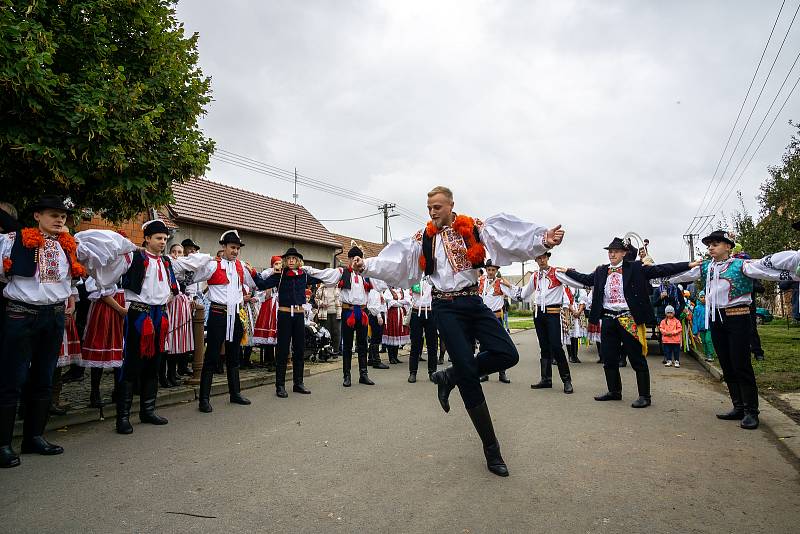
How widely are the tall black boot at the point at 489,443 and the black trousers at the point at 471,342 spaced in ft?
0.22

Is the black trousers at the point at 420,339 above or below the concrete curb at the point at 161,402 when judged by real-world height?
above

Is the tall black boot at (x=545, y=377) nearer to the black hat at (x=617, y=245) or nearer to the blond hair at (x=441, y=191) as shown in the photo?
the black hat at (x=617, y=245)

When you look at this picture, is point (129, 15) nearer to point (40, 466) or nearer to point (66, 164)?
point (66, 164)

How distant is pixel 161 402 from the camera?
6.81m

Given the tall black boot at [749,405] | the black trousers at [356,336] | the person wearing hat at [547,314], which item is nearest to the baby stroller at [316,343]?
the black trousers at [356,336]

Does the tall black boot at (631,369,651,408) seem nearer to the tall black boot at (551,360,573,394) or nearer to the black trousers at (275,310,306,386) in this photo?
the tall black boot at (551,360,573,394)

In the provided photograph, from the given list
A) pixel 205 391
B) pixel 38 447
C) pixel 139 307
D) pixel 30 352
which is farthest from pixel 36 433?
pixel 205 391

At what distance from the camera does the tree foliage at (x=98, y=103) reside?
4734 millimetres

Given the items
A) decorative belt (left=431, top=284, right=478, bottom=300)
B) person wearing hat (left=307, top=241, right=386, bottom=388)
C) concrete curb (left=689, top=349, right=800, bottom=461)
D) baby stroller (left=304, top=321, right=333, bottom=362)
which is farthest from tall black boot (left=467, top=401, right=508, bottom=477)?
baby stroller (left=304, top=321, right=333, bottom=362)

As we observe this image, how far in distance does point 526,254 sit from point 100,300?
5168mm

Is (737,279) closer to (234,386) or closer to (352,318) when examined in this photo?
A: (352,318)

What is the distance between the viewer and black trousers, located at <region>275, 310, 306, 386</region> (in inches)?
302

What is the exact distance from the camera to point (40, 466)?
424 cm

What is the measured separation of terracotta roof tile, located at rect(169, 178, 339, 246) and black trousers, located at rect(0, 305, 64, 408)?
43.9 ft
